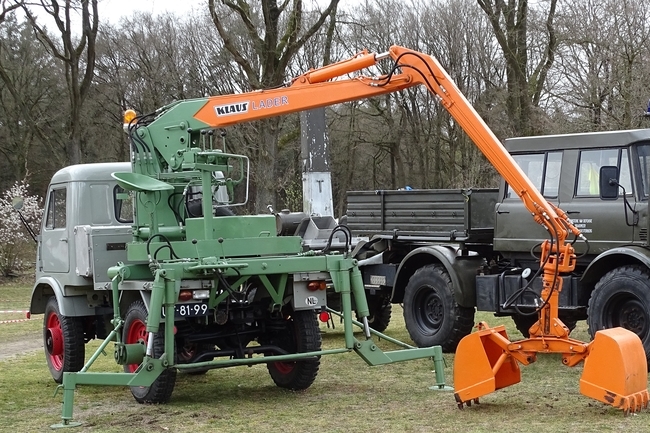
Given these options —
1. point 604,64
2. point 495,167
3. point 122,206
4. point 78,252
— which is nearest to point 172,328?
point 78,252

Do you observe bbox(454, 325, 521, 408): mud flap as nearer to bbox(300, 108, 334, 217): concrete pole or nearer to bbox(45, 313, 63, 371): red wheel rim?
bbox(45, 313, 63, 371): red wheel rim

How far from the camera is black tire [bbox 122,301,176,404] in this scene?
8812mm

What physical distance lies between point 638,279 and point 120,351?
16.9 ft

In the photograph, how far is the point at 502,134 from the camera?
1163 inches

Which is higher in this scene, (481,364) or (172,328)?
(172,328)

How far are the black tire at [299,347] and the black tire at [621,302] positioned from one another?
2951 millimetres

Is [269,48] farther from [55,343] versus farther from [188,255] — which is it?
[188,255]

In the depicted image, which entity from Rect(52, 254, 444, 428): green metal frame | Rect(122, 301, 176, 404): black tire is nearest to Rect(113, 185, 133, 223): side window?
Rect(52, 254, 444, 428): green metal frame

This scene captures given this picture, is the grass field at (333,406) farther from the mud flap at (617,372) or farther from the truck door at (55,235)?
the truck door at (55,235)

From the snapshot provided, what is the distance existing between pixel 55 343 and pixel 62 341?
0.45ft

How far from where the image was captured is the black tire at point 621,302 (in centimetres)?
981

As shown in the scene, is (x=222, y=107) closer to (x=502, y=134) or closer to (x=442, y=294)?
(x=442, y=294)

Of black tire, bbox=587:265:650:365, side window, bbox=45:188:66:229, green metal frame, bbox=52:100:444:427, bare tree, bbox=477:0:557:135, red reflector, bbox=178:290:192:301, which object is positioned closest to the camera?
green metal frame, bbox=52:100:444:427

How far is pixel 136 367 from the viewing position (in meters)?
9.03
